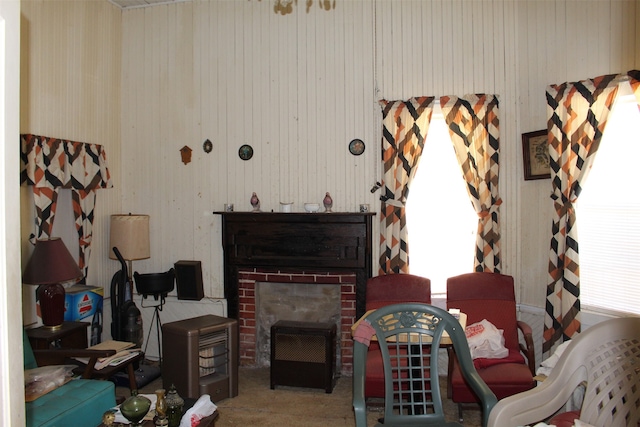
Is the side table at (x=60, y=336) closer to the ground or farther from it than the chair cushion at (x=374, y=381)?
farther from it

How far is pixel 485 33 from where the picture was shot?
4414mm

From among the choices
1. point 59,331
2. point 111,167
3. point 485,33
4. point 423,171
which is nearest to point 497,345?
point 423,171

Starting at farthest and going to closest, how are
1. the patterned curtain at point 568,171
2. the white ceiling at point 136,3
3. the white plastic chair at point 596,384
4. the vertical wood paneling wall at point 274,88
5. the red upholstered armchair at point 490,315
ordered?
1. the white ceiling at point 136,3
2. the vertical wood paneling wall at point 274,88
3. the patterned curtain at point 568,171
4. the red upholstered armchair at point 490,315
5. the white plastic chair at point 596,384

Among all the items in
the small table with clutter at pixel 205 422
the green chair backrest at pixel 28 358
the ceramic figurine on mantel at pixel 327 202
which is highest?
the ceramic figurine on mantel at pixel 327 202

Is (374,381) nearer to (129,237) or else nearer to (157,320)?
(157,320)

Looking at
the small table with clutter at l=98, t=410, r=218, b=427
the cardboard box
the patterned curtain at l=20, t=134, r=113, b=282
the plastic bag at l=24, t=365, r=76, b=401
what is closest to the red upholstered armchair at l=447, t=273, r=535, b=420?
the small table with clutter at l=98, t=410, r=218, b=427

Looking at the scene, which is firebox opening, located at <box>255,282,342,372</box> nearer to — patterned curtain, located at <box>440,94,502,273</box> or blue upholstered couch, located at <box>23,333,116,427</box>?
patterned curtain, located at <box>440,94,502,273</box>

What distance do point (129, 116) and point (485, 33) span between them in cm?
367

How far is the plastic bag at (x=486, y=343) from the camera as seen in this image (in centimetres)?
363

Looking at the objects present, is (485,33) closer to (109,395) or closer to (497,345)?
(497,345)

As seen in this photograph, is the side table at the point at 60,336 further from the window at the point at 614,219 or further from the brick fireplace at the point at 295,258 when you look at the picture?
the window at the point at 614,219

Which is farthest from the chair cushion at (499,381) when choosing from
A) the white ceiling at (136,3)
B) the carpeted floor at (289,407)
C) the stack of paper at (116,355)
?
the white ceiling at (136,3)

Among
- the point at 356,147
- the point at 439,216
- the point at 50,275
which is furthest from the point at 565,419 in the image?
the point at 50,275

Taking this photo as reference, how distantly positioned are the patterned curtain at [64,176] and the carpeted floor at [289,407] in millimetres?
1527
